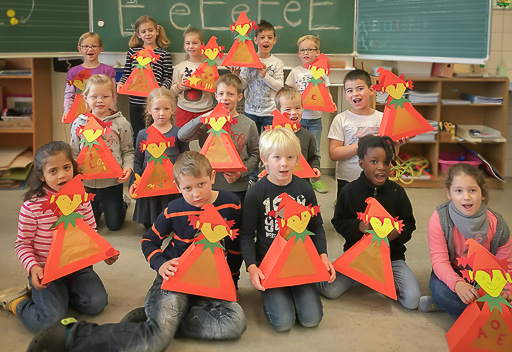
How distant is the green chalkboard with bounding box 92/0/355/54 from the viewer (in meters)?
4.71

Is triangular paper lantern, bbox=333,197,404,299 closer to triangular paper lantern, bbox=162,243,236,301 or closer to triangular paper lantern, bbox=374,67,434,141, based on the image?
triangular paper lantern, bbox=162,243,236,301

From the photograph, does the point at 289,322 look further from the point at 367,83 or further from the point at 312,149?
the point at 367,83

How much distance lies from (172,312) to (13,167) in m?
3.13

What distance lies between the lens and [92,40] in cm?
416

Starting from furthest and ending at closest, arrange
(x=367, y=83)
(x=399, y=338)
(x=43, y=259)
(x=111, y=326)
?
(x=367, y=83)
(x=43, y=259)
(x=399, y=338)
(x=111, y=326)

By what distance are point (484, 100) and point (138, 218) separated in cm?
320

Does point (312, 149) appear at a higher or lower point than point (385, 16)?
lower

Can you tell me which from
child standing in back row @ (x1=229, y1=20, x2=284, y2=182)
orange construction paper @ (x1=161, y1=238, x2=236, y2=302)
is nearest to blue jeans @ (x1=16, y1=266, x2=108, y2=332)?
orange construction paper @ (x1=161, y1=238, x2=236, y2=302)

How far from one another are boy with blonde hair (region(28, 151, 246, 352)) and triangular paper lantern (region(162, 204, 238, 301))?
4cm

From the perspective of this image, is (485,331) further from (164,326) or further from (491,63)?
(491,63)

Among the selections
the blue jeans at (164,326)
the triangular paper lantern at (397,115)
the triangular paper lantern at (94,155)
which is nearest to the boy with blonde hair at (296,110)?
the triangular paper lantern at (397,115)

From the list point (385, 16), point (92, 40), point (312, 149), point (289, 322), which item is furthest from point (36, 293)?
point (385, 16)

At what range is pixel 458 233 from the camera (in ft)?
8.13

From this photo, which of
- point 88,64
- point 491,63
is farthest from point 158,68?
point 491,63
